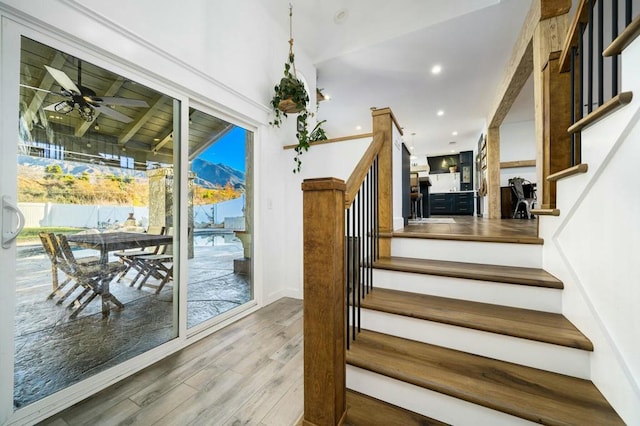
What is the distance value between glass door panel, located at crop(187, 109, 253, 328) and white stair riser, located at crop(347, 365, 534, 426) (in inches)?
64.4

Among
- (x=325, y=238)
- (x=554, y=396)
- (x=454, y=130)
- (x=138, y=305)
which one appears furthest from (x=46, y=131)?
(x=454, y=130)

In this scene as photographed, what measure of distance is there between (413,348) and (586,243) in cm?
101

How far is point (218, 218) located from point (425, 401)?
2249 mm

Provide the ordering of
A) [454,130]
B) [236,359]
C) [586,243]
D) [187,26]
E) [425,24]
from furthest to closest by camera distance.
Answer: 1. [454,130]
2. [425,24]
3. [187,26]
4. [236,359]
5. [586,243]

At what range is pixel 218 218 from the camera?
2545mm

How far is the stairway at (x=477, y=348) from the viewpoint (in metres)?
1.03

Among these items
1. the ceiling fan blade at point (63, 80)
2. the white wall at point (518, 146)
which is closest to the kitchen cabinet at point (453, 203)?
the white wall at point (518, 146)

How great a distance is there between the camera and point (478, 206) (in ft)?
27.9

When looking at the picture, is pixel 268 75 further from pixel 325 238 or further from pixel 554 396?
pixel 554 396

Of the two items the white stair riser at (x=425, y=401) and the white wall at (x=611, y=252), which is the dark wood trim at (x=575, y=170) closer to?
the white wall at (x=611, y=252)

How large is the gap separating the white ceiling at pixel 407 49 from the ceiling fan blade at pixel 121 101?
2.08 meters

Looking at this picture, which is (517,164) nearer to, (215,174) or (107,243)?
(215,174)

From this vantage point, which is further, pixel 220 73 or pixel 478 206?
pixel 478 206

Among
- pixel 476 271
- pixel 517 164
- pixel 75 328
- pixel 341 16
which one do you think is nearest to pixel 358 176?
pixel 476 271
